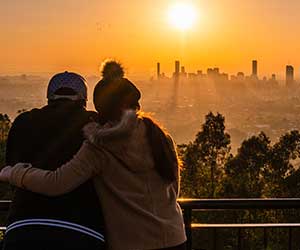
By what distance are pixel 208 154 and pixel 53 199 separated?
1453 inches

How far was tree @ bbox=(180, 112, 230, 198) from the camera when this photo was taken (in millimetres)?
37062

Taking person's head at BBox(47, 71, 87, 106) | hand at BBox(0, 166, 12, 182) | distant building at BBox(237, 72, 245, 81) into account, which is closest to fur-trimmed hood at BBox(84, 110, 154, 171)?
person's head at BBox(47, 71, 87, 106)

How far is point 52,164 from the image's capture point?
8.49ft

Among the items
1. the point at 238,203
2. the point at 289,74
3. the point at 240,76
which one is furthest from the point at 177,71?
the point at 238,203

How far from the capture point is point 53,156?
259 centimetres

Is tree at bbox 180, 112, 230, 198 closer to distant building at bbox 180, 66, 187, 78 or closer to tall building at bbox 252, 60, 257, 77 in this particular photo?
distant building at bbox 180, 66, 187, 78

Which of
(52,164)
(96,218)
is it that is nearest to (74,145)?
(52,164)

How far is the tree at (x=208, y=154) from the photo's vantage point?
122 ft

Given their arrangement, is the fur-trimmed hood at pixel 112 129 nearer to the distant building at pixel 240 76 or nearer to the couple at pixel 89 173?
the couple at pixel 89 173

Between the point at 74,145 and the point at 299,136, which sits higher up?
the point at 74,145

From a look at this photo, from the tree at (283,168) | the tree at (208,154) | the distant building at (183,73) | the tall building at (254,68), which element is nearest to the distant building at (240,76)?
the tall building at (254,68)

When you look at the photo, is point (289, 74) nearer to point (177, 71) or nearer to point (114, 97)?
point (177, 71)

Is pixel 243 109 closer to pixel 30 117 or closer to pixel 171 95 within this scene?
pixel 171 95

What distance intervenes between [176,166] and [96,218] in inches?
17.6
